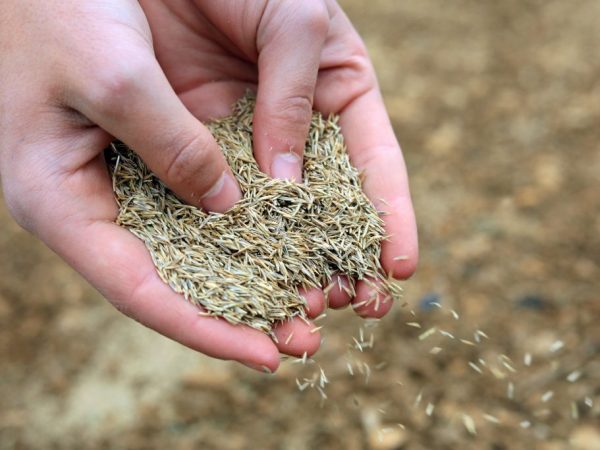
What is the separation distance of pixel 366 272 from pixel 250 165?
628 millimetres

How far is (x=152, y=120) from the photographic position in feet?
7.50

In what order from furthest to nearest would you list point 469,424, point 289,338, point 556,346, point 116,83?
point 556,346, point 469,424, point 289,338, point 116,83

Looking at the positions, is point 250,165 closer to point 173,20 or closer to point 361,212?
point 361,212

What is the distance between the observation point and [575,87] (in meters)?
5.34

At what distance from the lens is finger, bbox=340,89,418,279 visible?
2.66 meters

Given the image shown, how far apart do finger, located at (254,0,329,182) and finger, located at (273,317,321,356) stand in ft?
1.94

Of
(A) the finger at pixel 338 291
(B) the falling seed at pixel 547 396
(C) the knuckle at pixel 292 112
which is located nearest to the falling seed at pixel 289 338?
(A) the finger at pixel 338 291

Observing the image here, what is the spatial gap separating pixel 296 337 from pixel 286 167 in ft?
2.25

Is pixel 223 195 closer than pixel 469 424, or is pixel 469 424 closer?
pixel 223 195

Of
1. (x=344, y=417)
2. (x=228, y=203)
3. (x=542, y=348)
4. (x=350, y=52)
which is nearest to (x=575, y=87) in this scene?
(x=542, y=348)

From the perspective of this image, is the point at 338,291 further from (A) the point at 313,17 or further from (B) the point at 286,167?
(A) the point at 313,17

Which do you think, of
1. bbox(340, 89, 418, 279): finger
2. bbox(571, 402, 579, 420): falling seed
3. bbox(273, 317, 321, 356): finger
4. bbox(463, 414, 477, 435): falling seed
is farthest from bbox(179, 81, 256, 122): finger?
bbox(571, 402, 579, 420): falling seed

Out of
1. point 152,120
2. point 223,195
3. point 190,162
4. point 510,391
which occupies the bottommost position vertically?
point 510,391

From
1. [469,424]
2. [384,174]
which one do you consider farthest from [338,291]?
[469,424]
